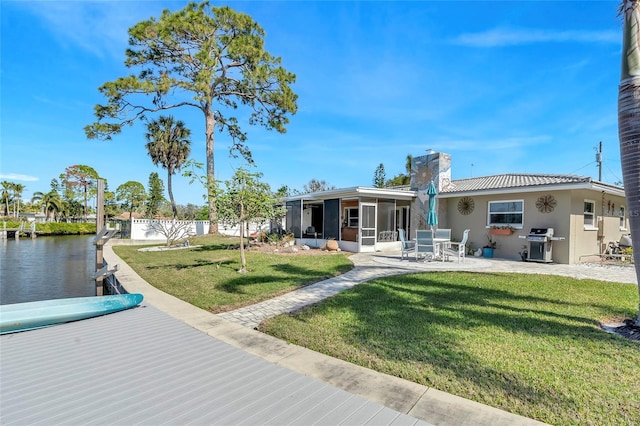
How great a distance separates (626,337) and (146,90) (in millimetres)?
23773

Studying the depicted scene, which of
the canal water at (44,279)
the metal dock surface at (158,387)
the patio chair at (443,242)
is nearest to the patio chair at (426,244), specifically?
the patio chair at (443,242)

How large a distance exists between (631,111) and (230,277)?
333 inches

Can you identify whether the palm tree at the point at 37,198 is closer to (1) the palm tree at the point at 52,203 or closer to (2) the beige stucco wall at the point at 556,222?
(1) the palm tree at the point at 52,203

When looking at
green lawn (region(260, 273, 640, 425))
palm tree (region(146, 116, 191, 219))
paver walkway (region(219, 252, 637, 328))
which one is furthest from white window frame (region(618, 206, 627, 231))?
palm tree (region(146, 116, 191, 219))

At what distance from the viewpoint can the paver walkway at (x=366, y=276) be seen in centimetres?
552

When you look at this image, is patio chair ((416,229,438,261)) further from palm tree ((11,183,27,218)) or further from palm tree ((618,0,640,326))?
palm tree ((11,183,27,218))

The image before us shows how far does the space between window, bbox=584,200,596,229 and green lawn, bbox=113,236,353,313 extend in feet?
31.8

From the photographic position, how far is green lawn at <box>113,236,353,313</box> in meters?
6.48

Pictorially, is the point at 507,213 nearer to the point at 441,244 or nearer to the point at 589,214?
the point at 589,214

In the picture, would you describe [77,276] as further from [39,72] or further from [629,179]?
[629,179]

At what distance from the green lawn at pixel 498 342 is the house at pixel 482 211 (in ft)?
17.5

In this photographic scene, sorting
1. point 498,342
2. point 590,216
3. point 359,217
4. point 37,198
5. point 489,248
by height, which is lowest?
point 498,342

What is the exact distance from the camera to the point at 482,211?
45.2ft

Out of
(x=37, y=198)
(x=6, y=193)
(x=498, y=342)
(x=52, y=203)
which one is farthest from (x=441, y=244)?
(x=37, y=198)
